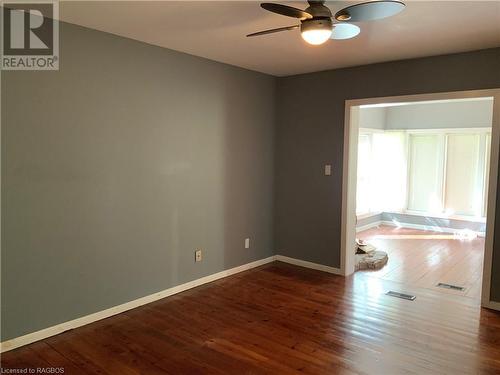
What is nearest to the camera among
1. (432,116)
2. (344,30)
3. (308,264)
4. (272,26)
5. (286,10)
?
(286,10)

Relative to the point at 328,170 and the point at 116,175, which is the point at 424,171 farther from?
the point at 116,175

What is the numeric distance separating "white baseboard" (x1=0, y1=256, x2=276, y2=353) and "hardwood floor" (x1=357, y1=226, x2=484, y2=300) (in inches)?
71.0

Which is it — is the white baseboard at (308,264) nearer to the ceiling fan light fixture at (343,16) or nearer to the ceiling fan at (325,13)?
the ceiling fan at (325,13)

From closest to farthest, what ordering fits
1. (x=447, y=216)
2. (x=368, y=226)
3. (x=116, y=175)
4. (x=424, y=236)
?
(x=116, y=175) → (x=424, y=236) → (x=447, y=216) → (x=368, y=226)

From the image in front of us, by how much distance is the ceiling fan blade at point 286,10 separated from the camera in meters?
2.06

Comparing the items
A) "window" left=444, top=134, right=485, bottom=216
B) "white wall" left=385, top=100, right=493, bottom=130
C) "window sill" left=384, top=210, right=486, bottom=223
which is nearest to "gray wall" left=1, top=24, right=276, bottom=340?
"white wall" left=385, top=100, right=493, bottom=130

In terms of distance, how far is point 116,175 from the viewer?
133 inches

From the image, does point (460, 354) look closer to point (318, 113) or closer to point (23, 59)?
point (318, 113)

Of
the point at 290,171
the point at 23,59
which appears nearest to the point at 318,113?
the point at 290,171

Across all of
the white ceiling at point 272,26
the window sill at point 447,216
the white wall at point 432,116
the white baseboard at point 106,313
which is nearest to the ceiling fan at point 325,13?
the white ceiling at point 272,26

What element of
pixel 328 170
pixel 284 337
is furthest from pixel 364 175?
pixel 284 337

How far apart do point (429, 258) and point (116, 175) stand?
4.27 meters

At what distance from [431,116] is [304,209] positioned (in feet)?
13.4

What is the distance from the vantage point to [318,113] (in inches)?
185
